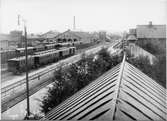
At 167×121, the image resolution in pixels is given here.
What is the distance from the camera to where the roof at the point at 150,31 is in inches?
1168

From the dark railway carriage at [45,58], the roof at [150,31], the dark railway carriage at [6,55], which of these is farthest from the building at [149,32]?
the dark railway carriage at [6,55]

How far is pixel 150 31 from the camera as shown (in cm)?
3084

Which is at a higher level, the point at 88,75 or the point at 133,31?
the point at 133,31

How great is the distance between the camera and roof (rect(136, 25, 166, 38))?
29.7 metres

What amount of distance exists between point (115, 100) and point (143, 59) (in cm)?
1236

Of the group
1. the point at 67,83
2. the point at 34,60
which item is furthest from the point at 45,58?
the point at 67,83

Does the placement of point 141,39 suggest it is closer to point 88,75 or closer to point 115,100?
point 88,75

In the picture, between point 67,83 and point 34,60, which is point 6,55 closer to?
point 34,60

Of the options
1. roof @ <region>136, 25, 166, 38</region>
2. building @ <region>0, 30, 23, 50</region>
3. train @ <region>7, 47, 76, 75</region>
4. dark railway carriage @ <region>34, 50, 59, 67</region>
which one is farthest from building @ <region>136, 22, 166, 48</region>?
building @ <region>0, 30, 23, 50</region>

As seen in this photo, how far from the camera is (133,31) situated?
3625 centimetres

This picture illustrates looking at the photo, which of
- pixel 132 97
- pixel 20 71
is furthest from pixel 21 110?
pixel 20 71

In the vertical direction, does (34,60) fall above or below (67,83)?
below

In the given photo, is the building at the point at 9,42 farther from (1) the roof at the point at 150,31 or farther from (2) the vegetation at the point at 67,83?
(2) the vegetation at the point at 67,83

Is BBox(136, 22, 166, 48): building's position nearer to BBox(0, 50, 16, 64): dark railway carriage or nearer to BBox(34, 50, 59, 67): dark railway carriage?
BBox(34, 50, 59, 67): dark railway carriage
